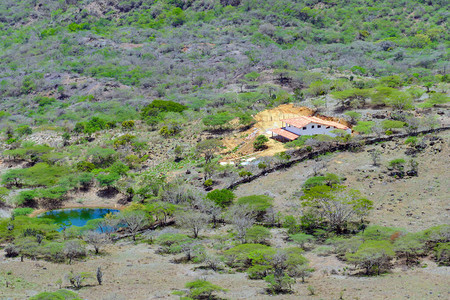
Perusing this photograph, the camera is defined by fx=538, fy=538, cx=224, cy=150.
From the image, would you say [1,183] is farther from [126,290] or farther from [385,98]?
[385,98]

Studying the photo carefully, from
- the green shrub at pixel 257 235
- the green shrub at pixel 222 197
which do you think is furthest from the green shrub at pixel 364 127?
the green shrub at pixel 257 235

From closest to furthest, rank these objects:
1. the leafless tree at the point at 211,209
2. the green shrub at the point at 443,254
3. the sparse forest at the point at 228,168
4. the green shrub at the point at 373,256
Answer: the green shrub at the point at 373,256, the green shrub at the point at 443,254, the sparse forest at the point at 228,168, the leafless tree at the point at 211,209

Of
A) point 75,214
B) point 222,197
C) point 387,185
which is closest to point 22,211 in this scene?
point 75,214

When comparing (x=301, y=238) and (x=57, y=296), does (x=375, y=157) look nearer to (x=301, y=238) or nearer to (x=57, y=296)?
(x=301, y=238)

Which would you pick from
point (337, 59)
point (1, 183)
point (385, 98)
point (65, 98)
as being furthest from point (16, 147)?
point (337, 59)

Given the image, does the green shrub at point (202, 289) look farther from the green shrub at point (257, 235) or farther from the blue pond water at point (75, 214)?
the blue pond water at point (75, 214)

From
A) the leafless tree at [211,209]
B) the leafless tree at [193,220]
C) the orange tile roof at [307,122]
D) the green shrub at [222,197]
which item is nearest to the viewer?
the leafless tree at [193,220]
